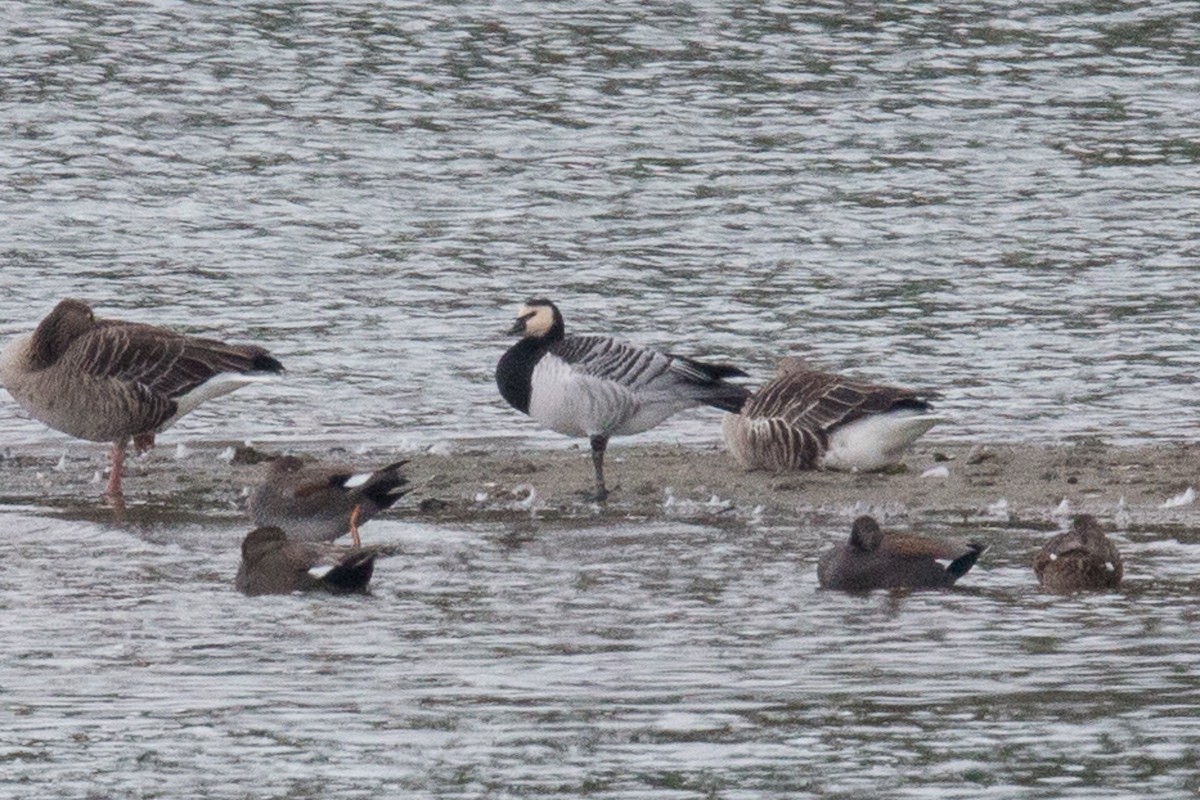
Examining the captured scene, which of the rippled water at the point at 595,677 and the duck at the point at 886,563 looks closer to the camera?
the rippled water at the point at 595,677

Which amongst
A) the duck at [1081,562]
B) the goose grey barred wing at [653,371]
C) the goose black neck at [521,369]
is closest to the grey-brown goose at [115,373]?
the goose black neck at [521,369]

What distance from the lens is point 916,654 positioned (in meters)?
10.1

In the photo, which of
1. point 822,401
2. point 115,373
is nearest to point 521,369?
point 822,401

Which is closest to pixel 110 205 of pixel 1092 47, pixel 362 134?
pixel 362 134

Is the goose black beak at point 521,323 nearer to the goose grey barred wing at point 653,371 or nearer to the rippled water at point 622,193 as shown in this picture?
the goose grey barred wing at point 653,371

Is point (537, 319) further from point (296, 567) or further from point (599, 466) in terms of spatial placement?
point (296, 567)

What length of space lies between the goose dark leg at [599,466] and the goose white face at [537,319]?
37.0 inches

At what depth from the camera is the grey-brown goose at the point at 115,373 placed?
1580 centimetres

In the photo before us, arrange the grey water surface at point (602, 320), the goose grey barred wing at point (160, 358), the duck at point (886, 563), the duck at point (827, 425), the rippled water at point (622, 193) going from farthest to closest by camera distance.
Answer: the rippled water at point (622, 193) < the goose grey barred wing at point (160, 358) < the duck at point (827, 425) < the duck at point (886, 563) < the grey water surface at point (602, 320)

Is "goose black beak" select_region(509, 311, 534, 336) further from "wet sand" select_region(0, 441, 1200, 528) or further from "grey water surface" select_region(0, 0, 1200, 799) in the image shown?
"grey water surface" select_region(0, 0, 1200, 799)

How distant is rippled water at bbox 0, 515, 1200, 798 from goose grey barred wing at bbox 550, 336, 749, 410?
2395 millimetres

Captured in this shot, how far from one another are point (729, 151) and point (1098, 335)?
1064 centimetres

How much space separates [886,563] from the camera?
1180cm

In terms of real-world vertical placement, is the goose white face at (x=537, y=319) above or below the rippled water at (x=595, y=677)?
below
